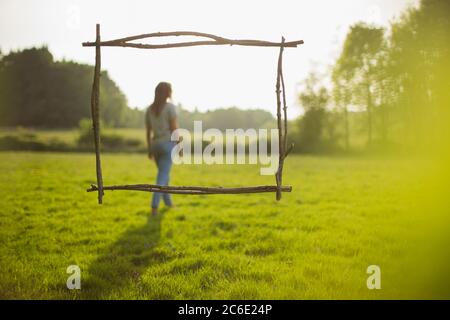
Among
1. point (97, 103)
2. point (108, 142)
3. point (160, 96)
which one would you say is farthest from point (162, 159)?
point (108, 142)

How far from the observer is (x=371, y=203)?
8.65 metres

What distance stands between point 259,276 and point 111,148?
3068 centimetres

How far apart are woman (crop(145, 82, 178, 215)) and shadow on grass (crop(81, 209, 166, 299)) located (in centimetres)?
143

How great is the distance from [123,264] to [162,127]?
10.8 ft

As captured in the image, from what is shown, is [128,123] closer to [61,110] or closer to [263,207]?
[61,110]

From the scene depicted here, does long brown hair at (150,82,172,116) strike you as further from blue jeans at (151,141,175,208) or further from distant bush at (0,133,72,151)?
distant bush at (0,133,72,151)

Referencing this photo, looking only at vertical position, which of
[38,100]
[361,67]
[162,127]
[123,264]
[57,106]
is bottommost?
[123,264]

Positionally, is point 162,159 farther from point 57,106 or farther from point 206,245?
point 57,106

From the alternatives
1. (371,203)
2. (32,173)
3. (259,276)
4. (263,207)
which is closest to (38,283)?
(259,276)

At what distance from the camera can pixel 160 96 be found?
7.00m

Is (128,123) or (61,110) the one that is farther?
(128,123)

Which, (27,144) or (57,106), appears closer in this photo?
(57,106)

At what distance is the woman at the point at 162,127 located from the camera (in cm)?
704

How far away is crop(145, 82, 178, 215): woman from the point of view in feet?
23.1
